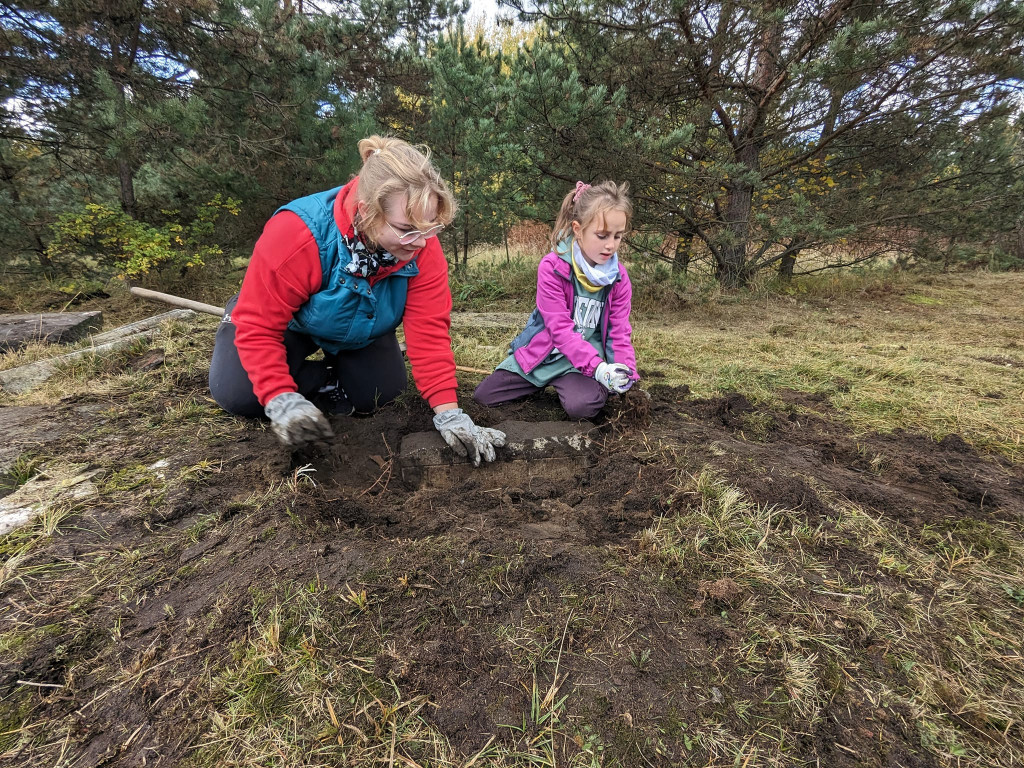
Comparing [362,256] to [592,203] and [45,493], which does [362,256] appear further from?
[45,493]

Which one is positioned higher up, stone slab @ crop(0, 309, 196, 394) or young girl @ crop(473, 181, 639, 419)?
young girl @ crop(473, 181, 639, 419)

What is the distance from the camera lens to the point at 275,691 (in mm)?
1027

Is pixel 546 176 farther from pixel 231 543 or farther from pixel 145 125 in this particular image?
pixel 231 543

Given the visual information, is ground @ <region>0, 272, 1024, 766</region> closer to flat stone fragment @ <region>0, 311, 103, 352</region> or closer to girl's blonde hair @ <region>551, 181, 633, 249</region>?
girl's blonde hair @ <region>551, 181, 633, 249</region>

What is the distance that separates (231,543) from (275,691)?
1.88ft

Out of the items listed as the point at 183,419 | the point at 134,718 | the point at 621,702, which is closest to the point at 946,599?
the point at 621,702

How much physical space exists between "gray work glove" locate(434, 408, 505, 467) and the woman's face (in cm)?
77

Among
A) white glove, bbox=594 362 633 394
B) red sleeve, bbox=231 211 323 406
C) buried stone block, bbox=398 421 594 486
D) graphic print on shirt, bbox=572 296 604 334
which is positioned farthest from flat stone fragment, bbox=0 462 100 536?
graphic print on shirt, bbox=572 296 604 334

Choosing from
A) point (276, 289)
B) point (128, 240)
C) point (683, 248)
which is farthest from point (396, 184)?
point (683, 248)

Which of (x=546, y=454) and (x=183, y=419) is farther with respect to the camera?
(x=183, y=419)

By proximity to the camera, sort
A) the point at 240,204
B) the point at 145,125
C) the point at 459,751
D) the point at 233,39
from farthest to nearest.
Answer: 1. the point at 240,204
2. the point at 233,39
3. the point at 145,125
4. the point at 459,751

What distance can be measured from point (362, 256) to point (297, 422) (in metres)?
0.72

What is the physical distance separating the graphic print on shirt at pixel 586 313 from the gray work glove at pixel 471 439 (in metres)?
0.97

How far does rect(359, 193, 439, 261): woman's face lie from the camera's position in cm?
172
